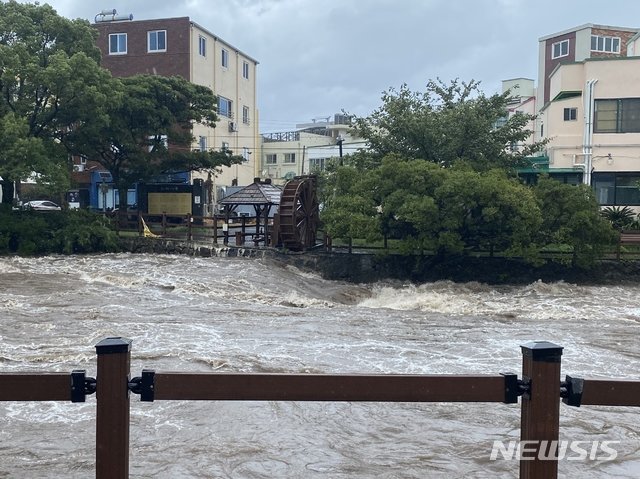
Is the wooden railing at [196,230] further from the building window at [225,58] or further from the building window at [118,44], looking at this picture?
the building window at [225,58]

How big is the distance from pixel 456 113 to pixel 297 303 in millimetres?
12780

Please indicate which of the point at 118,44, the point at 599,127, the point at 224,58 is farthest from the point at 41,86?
the point at 599,127

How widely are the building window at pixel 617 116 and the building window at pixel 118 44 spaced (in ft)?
81.4

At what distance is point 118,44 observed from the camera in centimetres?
3841

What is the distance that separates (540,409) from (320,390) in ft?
3.33

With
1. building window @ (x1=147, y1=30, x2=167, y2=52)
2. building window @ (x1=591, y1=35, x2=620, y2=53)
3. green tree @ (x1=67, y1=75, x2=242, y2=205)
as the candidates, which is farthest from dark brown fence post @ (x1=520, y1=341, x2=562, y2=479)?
building window @ (x1=591, y1=35, x2=620, y2=53)

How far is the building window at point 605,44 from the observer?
4503cm

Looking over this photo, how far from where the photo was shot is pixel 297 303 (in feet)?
59.6

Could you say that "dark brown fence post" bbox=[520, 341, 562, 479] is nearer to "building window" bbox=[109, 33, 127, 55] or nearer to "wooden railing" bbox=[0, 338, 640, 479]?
"wooden railing" bbox=[0, 338, 640, 479]

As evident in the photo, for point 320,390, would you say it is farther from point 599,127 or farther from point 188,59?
point 188,59

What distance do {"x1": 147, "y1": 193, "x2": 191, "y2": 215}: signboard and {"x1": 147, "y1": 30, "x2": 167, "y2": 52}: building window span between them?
27.2ft

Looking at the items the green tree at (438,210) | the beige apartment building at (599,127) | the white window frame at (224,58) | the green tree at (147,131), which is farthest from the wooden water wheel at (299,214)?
the white window frame at (224,58)

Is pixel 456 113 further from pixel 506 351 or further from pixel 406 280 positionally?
pixel 506 351

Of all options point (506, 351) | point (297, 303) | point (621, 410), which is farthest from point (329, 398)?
point (297, 303)
